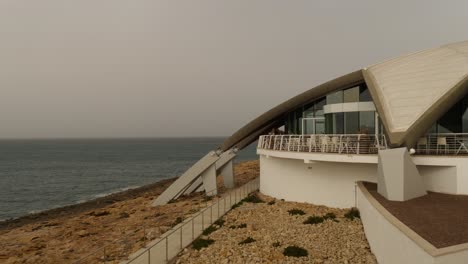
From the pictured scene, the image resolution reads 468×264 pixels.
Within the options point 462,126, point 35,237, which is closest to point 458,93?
point 462,126

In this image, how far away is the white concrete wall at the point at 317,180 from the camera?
1984 cm

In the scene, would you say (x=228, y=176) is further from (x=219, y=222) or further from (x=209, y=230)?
(x=209, y=230)

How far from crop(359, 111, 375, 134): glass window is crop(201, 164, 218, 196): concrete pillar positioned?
1189cm

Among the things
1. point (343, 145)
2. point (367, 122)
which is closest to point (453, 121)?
point (367, 122)

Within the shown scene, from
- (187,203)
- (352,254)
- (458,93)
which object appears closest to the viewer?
(352,254)

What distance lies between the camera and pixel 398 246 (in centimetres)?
1028

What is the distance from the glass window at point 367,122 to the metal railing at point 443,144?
3.59 m

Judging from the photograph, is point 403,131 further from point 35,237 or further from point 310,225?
point 35,237

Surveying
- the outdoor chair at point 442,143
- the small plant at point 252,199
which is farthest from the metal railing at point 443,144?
the small plant at point 252,199

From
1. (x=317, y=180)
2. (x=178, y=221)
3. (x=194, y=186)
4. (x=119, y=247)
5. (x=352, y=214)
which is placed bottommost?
(x=119, y=247)

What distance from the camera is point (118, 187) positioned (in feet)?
206

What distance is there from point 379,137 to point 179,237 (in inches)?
523

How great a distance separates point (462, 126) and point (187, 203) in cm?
1820

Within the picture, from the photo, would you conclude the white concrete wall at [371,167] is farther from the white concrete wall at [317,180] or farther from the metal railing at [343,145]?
the metal railing at [343,145]
